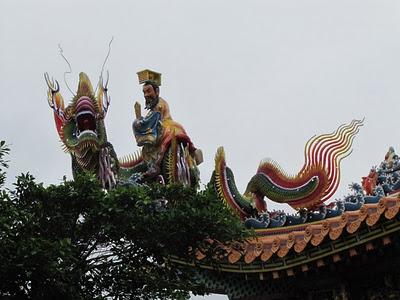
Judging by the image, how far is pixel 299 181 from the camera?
34.7 feet

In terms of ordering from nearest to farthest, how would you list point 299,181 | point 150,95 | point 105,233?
point 105,233, point 299,181, point 150,95

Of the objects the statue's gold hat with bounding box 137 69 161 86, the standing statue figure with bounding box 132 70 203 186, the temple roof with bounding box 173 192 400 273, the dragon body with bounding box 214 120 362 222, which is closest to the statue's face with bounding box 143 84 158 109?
the standing statue figure with bounding box 132 70 203 186

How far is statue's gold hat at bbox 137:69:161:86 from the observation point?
40.0ft

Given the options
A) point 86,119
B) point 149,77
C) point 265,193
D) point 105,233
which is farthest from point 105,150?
point 105,233

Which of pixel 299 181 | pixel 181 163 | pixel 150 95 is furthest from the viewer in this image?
pixel 150 95

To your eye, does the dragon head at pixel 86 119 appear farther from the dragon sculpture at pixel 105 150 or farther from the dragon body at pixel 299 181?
the dragon body at pixel 299 181

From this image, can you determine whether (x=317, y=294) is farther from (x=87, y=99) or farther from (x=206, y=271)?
(x=87, y=99)

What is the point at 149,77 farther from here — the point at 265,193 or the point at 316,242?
the point at 316,242

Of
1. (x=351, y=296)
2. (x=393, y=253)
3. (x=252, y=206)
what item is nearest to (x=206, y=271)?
(x=252, y=206)

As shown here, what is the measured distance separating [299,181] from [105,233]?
342 cm

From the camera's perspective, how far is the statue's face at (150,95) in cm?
1209

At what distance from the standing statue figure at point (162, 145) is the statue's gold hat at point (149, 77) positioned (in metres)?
0.02

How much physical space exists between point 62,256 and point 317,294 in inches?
132

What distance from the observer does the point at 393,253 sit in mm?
8391
